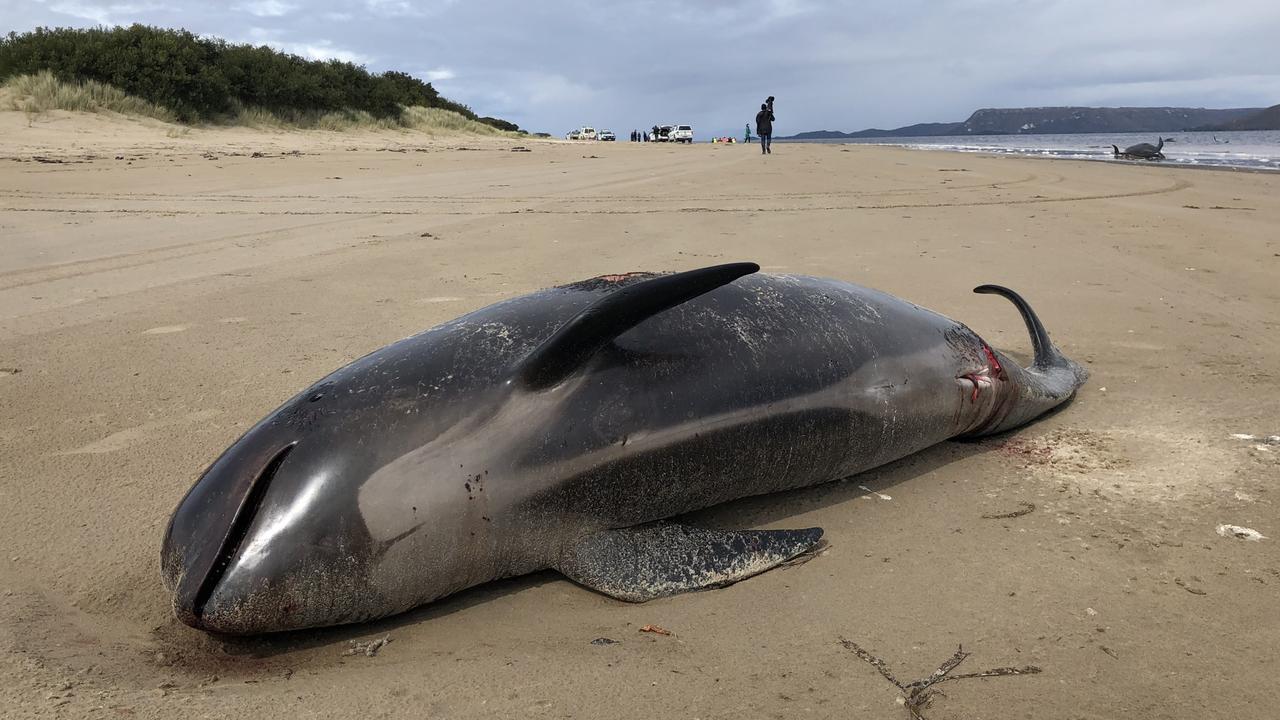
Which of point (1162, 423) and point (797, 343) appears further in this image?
point (1162, 423)

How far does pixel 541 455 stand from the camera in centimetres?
243

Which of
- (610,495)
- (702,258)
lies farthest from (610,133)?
(610,495)

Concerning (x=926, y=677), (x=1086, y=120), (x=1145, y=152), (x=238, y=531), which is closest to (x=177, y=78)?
(x=238, y=531)

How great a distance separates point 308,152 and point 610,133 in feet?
184

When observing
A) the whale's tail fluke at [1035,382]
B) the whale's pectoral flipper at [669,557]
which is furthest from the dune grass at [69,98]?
the whale's tail fluke at [1035,382]

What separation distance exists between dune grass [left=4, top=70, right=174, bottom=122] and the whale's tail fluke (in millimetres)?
22160

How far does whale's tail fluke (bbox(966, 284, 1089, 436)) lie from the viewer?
3.65 meters

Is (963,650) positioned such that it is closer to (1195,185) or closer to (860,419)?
(860,419)

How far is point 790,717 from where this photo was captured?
1.84 m

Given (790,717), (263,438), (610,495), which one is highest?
(263,438)

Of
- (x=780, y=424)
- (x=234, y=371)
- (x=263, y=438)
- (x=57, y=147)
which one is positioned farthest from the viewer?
(x=57, y=147)

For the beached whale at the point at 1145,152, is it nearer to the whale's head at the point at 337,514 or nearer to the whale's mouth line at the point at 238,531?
the whale's head at the point at 337,514

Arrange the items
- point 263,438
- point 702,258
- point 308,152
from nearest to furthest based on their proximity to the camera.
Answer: point 263,438 < point 702,258 < point 308,152

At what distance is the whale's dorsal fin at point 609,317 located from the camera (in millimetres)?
2385
